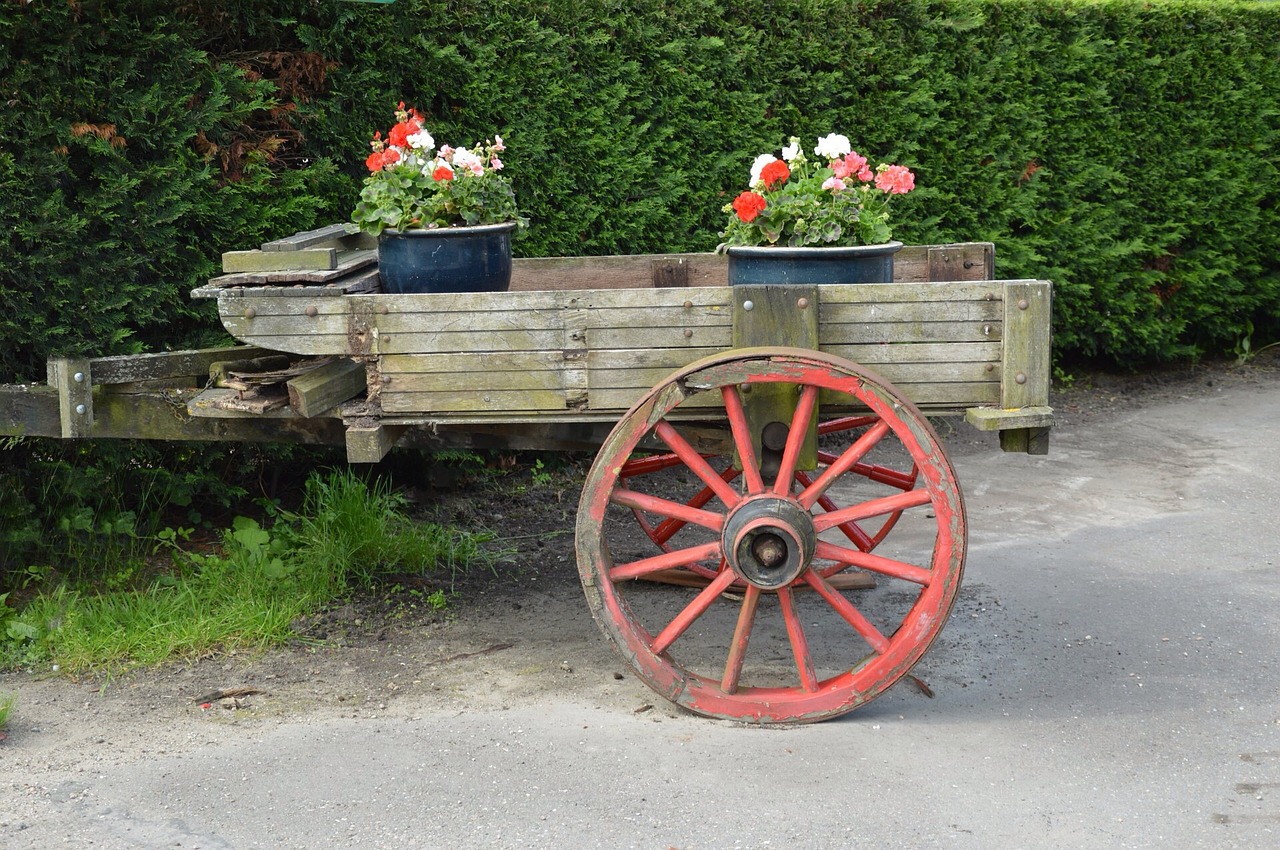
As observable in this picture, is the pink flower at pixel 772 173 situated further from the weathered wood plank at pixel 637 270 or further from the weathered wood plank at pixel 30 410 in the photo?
the weathered wood plank at pixel 30 410

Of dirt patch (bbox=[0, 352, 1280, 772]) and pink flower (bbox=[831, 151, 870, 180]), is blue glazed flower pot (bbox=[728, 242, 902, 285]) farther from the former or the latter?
dirt patch (bbox=[0, 352, 1280, 772])

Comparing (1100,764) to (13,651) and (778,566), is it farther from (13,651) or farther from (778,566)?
(13,651)

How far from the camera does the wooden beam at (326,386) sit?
3244 mm

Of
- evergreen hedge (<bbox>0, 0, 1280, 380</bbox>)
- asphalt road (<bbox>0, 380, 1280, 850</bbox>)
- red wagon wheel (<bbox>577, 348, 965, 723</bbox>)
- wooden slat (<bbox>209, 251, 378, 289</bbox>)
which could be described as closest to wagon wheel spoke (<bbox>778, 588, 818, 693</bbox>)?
red wagon wheel (<bbox>577, 348, 965, 723</bbox>)

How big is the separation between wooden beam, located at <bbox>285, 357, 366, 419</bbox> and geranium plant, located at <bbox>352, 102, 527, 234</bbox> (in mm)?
370

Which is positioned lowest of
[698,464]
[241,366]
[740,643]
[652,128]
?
[740,643]

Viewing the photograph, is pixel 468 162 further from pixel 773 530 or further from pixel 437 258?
pixel 773 530

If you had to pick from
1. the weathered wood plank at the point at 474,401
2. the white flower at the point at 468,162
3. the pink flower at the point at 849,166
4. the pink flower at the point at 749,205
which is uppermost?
the white flower at the point at 468,162

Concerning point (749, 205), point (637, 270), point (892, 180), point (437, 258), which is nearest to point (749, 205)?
point (749, 205)

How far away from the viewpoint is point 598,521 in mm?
3213

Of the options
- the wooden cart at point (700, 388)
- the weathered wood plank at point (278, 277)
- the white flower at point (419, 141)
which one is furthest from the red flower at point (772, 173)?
the weathered wood plank at point (278, 277)

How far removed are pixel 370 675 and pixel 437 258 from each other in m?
1.20

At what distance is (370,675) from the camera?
3682 mm

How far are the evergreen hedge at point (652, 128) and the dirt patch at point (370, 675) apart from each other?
1.21 metres
